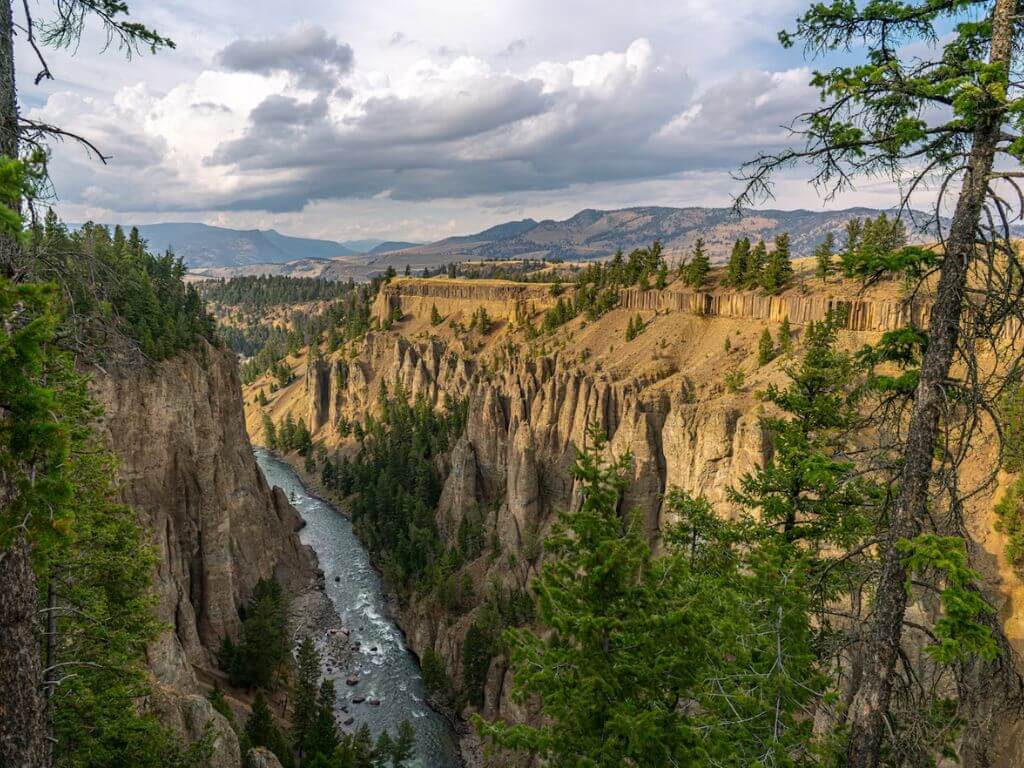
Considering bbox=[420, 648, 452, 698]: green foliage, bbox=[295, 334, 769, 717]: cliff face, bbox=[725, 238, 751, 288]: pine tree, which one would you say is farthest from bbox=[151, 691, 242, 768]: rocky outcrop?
bbox=[725, 238, 751, 288]: pine tree

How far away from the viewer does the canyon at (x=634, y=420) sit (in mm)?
38125

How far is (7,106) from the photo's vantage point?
7629mm

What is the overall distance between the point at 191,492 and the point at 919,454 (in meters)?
45.7

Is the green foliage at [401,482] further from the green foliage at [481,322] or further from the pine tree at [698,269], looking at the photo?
the pine tree at [698,269]

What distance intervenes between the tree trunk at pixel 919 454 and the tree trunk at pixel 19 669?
10498 mm

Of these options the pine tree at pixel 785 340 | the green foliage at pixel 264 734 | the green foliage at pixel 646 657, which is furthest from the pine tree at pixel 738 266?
the green foliage at pixel 264 734

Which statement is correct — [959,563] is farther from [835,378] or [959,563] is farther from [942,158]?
[835,378]

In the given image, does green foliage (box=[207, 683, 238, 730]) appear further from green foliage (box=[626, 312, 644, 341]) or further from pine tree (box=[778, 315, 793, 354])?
green foliage (box=[626, 312, 644, 341])

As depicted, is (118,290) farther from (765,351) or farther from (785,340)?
(785,340)

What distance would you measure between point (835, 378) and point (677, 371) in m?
37.5

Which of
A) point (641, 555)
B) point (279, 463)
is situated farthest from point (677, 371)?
point (279, 463)

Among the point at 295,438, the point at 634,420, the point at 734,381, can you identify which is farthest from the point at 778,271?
the point at 295,438

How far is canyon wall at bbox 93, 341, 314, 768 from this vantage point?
116 ft

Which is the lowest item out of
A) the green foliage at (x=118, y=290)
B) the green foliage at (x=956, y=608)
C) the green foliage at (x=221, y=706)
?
the green foliage at (x=221, y=706)
